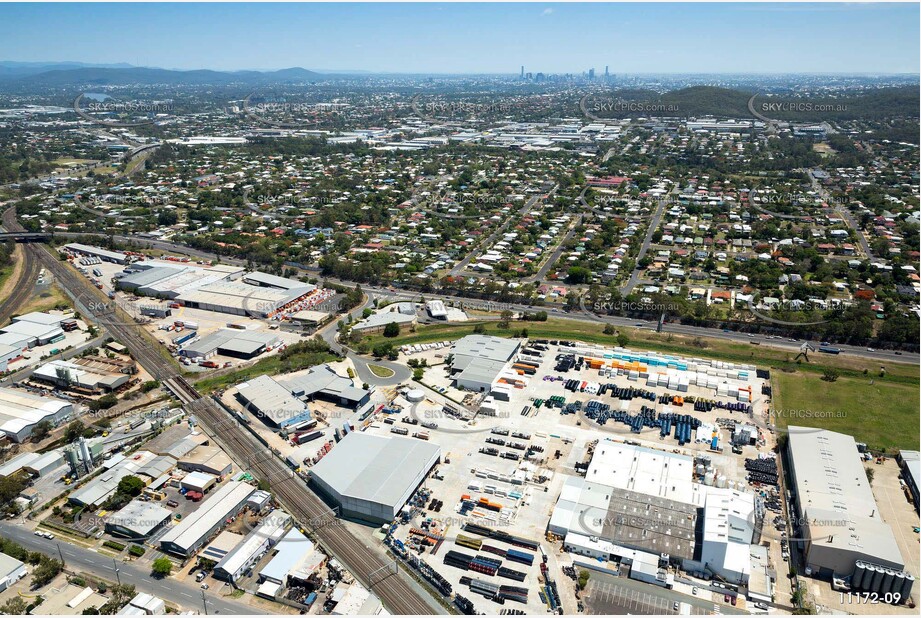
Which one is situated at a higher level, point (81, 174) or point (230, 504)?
point (81, 174)

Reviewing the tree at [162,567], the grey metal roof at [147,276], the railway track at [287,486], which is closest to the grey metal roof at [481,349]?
the railway track at [287,486]

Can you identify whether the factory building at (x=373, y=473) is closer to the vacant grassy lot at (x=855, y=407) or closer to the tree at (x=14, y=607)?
the tree at (x=14, y=607)

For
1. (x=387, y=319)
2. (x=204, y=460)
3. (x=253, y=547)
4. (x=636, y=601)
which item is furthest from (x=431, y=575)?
(x=387, y=319)

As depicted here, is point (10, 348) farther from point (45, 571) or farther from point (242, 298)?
point (45, 571)

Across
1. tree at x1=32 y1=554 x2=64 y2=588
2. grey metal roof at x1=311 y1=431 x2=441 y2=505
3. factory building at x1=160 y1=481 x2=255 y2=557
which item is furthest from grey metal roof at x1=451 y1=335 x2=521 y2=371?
tree at x1=32 y1=554 x2=64 y2=588

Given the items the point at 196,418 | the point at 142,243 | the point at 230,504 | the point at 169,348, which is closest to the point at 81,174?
the point at 142,243

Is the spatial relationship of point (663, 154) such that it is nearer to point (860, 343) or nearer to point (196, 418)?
point (860, 343)
